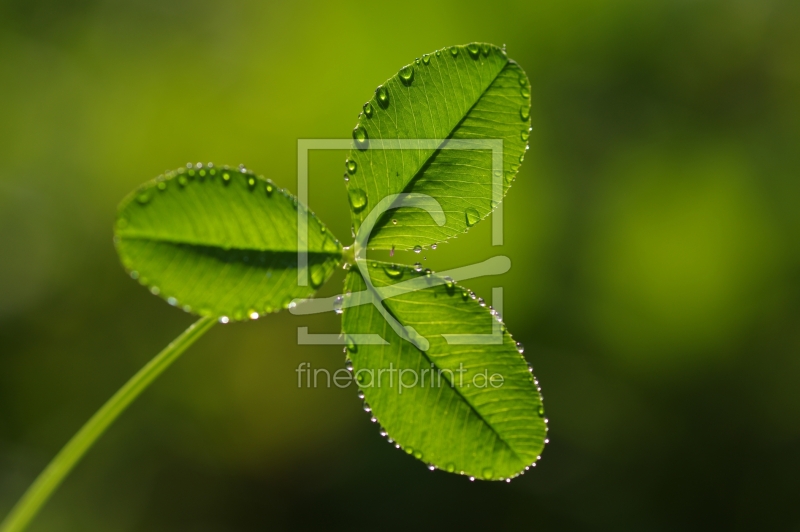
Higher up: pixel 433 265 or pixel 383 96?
pixel 383 96

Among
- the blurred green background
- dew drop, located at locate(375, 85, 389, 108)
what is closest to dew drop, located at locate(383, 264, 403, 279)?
dew drop, located at locate(375, 85, 389, 108)

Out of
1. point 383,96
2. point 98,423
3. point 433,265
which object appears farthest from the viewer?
point 433,265

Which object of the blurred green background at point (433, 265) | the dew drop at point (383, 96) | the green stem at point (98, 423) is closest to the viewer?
the green stem at point (98, 423)

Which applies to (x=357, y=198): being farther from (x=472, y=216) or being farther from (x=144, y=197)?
(x=144, y=197)

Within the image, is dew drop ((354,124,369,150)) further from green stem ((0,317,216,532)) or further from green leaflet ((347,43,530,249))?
green stem ((0,317,216,532))

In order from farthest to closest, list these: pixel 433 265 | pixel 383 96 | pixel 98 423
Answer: pixel 433 265
pixel 383 96
pixel 98 423

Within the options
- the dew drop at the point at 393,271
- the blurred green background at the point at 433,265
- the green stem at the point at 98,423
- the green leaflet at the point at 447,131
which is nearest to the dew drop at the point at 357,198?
the green leaflet at the point at 447,131

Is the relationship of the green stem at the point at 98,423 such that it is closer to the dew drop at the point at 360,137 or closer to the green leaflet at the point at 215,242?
the green leaflet at the point at 215,242

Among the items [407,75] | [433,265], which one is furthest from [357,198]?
[433,265]
